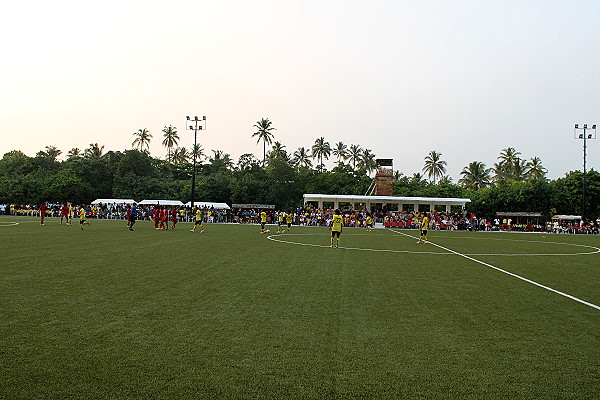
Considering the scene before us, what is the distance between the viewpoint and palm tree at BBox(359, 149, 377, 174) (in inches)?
3871

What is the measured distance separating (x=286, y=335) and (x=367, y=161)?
94726 mm

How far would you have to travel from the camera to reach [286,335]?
5867 millimetres

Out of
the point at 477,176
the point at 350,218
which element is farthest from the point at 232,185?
the point at 477,176

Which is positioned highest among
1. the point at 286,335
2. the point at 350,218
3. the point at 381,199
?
the point at 381,199

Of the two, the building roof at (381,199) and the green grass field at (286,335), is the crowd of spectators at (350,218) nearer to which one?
the building roof at (381,199)

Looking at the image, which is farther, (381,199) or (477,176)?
(477,176)

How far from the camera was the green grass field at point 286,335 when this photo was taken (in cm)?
424

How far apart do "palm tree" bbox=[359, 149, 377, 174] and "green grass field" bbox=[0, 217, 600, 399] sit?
87.7 m

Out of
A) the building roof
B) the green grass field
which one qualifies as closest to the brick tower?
the building roof

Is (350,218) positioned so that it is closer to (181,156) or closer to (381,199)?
(381,199)

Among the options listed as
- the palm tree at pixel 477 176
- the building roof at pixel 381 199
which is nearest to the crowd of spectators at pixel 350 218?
the building roof at pixel 381 199

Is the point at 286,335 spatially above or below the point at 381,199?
below

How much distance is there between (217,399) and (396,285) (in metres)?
6.86

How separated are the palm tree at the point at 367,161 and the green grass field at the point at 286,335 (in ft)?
288
